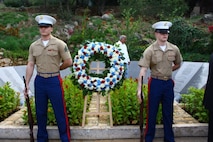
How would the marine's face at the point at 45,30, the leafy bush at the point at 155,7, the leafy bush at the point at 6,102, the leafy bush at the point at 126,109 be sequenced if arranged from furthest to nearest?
the leafy bush at the point at 155,7 < the leafy bush at the point at 6,102 < the leafy bush at the point at 126,109 < the marine's face at the point at 45,30

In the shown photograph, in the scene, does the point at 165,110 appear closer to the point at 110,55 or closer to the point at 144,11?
the point at 110,55

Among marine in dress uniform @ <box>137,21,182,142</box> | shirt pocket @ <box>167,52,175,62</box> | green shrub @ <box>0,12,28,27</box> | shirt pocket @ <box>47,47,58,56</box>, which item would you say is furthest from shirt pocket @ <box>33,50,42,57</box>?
green shrub @ <box>0,12,28,27</box>

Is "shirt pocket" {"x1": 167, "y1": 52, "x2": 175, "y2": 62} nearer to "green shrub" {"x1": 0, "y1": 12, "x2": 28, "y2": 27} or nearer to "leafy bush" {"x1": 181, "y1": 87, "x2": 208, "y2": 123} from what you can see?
"leafy bush" {"x1": 181, "y1": 87, "x2": 208, "y2": 123}

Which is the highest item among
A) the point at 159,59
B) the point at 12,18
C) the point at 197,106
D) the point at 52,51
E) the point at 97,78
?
the point at 12,18

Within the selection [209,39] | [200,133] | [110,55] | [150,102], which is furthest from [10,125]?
[209,39]

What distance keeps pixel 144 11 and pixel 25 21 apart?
20.2 ft

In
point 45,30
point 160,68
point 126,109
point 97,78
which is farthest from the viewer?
point 126,109

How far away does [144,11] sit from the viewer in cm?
1598

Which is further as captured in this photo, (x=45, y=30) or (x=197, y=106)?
(x=197, y=106)

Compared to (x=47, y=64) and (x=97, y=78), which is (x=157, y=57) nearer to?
(x=97, y=78)

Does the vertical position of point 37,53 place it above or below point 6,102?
above

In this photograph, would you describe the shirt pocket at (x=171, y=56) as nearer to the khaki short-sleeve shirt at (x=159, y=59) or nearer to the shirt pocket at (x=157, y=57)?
the khaki short-sleeve shirt at (x=159, y=59)

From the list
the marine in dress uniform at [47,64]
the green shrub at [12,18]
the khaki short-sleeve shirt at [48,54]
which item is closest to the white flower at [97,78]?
the marine in dress uniform at [47,64]

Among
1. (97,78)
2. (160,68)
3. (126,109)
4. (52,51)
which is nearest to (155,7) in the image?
(126,109)
